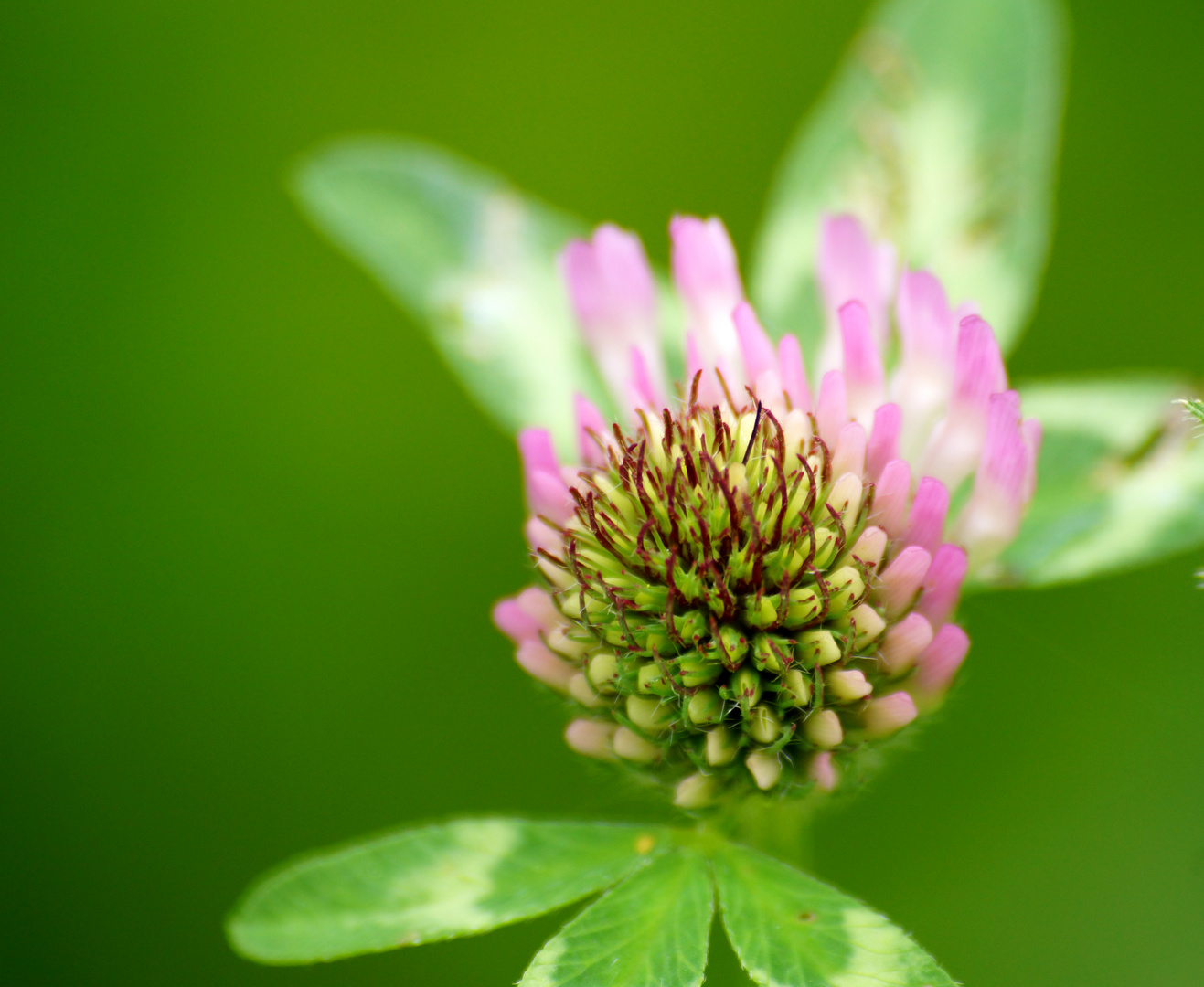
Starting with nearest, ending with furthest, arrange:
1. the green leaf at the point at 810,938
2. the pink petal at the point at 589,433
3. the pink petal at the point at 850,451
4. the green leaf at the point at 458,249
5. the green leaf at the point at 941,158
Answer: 1. the green leaf at the point at 810,938
2. the pink petal at the point at 850,451
3. the pink petal at the point at 589,433
4. the green leaf at the point at 941,158
5. the green leaf at the point at 458,249

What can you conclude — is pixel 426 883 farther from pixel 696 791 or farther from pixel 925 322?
pixel 925 322

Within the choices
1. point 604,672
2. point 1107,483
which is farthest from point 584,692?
point 1107,483

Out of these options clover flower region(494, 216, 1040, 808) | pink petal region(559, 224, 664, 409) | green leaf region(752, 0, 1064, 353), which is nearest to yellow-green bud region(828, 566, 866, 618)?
clover flower region(494, 216, 1040, 808)

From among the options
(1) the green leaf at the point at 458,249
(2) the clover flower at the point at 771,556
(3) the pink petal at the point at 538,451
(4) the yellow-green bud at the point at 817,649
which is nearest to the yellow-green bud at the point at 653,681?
(2) the clover flower at the point at 771,556

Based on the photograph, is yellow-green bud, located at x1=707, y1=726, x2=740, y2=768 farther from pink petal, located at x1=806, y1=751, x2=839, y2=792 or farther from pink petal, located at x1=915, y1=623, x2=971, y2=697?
pink petal, located at x1=915, y1=623, x2=971, y2=697

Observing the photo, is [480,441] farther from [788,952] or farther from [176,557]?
[788,952]

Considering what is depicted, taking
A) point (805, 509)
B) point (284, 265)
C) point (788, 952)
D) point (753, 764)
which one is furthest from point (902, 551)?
point (284, 265)

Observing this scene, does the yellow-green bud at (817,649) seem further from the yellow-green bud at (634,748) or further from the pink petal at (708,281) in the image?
the pink petal at (708,281)

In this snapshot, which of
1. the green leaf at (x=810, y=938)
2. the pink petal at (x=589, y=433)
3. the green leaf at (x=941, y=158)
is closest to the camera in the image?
the green leaf at (x=810, y=938)
